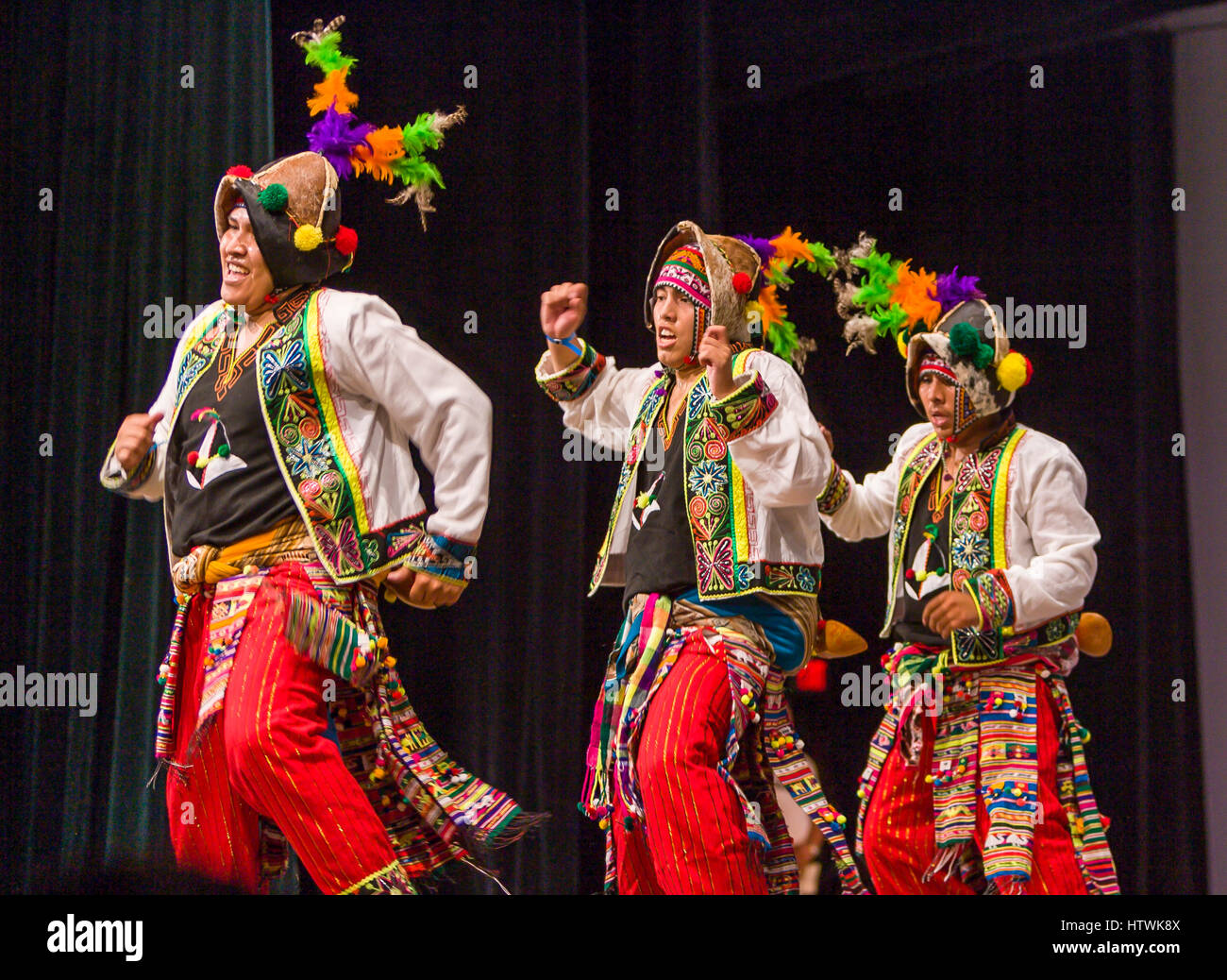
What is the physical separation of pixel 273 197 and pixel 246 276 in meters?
0.17

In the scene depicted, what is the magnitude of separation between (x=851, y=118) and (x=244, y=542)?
91.6 inches

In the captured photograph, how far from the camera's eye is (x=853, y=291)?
416 centimetres

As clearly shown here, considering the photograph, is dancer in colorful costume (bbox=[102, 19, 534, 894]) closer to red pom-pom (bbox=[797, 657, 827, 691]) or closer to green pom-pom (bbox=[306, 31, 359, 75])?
green pom-pom (bbox=[306, 31, 359, 75])

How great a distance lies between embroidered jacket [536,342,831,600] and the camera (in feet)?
11.0

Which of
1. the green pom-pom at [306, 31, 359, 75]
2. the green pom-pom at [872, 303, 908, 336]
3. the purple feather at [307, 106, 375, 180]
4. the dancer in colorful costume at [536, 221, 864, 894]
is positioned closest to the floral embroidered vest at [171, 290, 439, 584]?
the purple feather at [307, 106, 375, 180]

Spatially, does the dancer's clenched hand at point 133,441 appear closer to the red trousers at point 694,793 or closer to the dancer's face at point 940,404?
the red trousers at point 694,793

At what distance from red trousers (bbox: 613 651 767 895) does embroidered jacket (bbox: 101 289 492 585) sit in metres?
0.52

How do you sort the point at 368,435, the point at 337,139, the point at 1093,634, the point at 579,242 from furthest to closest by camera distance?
the point at 579,242 < the point at 1093,634 < the point at 337,139 < the point at 368,435

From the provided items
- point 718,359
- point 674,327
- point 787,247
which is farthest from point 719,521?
point 787,247

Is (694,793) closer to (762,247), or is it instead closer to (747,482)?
(747,482)

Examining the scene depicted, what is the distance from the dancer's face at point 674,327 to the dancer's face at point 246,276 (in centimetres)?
90

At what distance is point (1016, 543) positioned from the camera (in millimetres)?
3748
